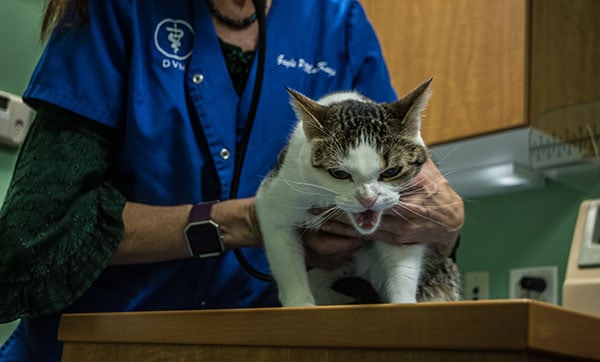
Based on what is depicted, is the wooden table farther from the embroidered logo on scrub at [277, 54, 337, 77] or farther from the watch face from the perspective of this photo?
the embroidered logo on scrub at [277, 54, 337, 77]

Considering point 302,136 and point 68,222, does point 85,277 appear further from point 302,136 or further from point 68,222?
point 302,136

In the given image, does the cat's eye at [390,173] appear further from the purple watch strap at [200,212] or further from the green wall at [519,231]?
the green wall at [519,231]

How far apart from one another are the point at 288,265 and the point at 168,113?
0.96ft

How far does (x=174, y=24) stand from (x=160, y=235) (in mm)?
332

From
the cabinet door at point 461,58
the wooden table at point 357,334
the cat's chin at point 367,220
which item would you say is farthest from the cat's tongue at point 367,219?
the cabinet door at point 461,58

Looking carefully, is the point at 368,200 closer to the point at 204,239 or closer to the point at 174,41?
the point at 204,239

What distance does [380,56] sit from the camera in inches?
46.6

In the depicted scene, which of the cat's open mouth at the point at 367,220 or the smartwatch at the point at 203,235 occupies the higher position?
the cat's open mouth at the point at 367,220

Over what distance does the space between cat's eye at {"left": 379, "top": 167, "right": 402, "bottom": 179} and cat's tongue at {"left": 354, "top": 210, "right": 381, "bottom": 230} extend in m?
0.04

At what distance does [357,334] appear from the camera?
55 centimetres

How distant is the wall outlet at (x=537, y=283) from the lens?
1.68 metres

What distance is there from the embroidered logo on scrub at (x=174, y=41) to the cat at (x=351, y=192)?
0.72ft

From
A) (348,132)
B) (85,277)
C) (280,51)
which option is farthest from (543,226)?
(85,277)

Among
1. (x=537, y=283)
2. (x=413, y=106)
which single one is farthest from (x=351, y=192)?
(x=537, y=283)
